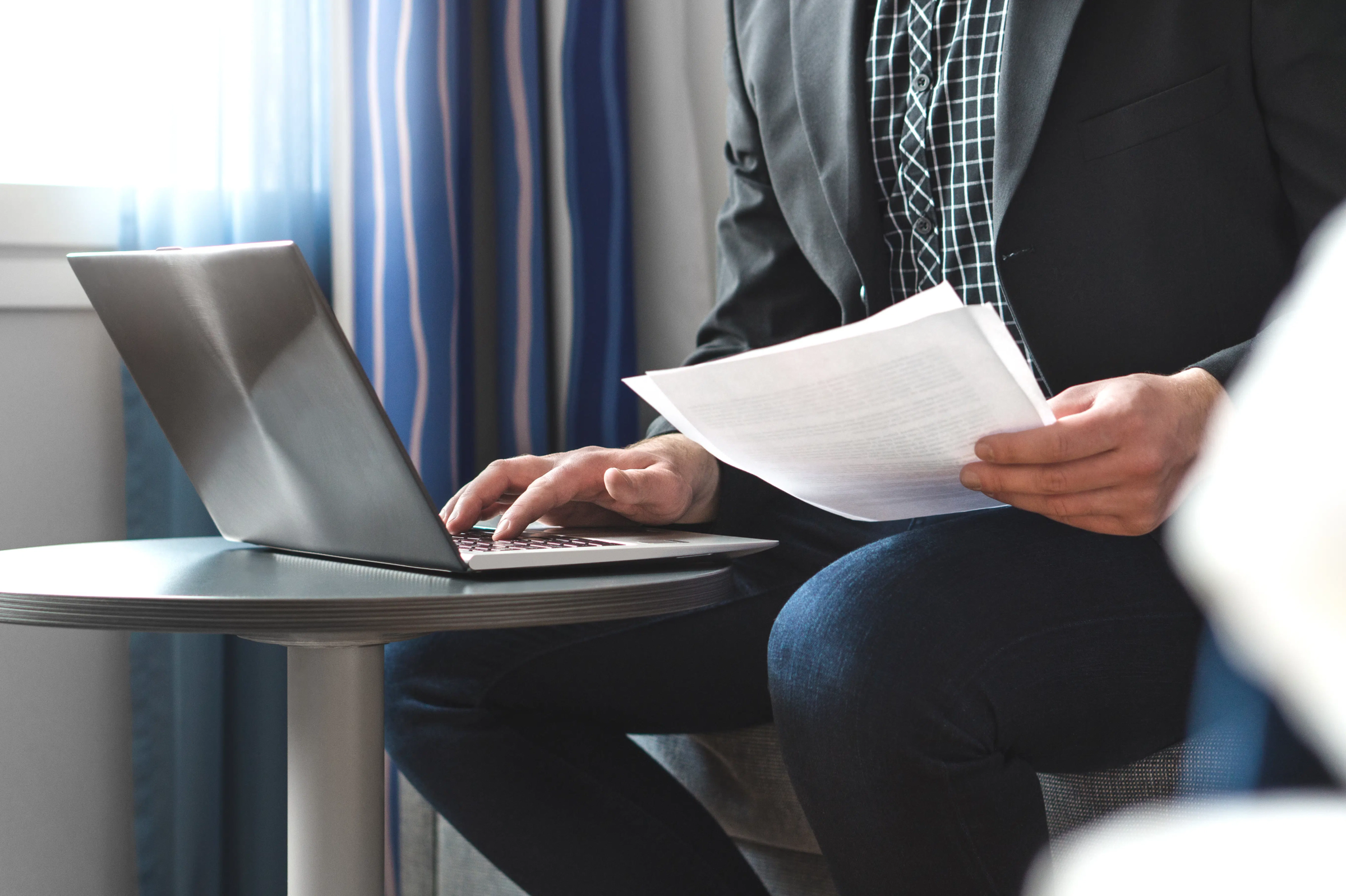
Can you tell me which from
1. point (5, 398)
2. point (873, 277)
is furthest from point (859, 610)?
point (5, 398)

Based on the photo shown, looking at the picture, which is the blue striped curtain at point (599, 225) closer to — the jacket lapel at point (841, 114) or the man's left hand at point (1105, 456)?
the jacket lapel at point (841, 114)

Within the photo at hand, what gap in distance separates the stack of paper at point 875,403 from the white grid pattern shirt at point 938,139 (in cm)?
32

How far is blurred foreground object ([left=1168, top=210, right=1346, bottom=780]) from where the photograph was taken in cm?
58

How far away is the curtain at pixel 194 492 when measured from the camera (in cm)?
123

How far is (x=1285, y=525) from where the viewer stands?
605mm

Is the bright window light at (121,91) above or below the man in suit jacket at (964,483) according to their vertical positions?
above

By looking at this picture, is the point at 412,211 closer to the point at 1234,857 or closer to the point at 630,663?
the point at 630,663

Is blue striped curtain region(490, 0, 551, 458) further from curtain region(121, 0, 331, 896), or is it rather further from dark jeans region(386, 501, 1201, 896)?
dark jeans region(386, 501, 1201, 896)

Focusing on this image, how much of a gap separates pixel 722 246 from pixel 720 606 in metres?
0.45

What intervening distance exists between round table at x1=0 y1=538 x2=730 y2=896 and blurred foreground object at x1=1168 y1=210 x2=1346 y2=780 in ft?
0.97

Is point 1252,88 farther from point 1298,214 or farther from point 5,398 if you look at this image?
point 5,398

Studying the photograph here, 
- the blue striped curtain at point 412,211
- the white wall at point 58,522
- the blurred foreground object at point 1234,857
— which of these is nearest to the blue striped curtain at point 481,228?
the blue striped curtain at point 412,211

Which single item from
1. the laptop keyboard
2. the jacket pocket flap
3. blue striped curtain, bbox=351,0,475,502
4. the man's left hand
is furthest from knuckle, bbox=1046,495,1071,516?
blue striped curtain, bbox=351,0,475,502

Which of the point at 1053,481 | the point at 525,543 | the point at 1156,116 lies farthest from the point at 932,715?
the point at 1156,116
